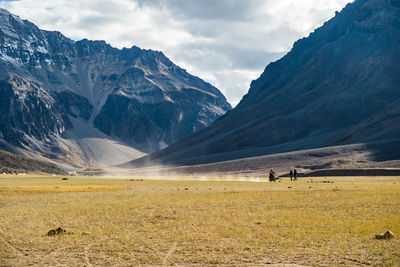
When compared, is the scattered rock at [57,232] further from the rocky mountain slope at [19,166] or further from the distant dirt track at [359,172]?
the rocky mountain slope at [19,166]

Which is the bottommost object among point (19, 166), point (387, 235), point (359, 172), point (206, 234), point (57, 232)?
point (57, 232)

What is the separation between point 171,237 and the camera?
880 inches

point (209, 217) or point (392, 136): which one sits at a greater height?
point (392, 136)

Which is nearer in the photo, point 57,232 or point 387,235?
point 387,235

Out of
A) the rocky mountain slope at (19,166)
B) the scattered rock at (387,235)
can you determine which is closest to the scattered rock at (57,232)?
the scattered rock at (387,235)

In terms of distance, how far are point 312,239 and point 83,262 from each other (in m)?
10.3

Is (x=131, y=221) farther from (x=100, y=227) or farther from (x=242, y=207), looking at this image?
(x=242, y=207)

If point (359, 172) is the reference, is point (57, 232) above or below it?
below

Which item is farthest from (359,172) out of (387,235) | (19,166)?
(19,166)

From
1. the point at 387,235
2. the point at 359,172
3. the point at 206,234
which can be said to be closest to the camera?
the point at 387,235

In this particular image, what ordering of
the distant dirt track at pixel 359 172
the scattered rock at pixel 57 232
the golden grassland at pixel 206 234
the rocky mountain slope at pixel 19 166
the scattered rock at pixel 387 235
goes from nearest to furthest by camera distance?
the golden grassland at pixel 206 234 → the scattered rock at pixel 387 235 → the scattered rock at pixel 57 232 → the distant dirt track at pixel 359 172 → the rocky mountain slope at pixel 19 166

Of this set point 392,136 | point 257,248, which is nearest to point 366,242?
point 257,248

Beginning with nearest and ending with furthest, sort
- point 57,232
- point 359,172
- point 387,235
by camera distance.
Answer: point 387,235
point 57,232
point 359,172

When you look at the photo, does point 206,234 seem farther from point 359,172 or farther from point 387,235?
point 359,172
